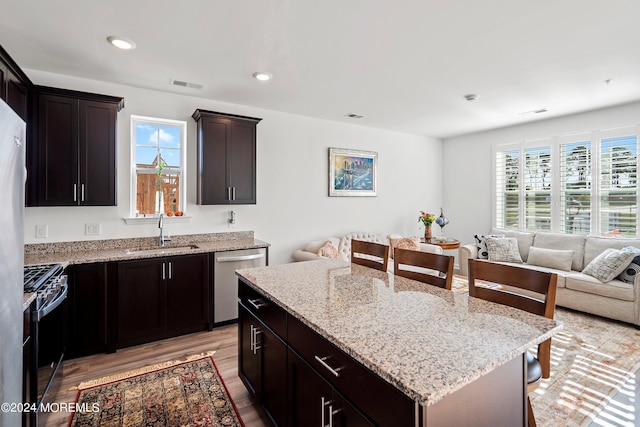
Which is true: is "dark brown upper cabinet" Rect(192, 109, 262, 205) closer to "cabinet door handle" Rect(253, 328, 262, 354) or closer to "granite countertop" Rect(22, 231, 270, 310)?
"granite countertop" Rect(22, 231, 270, 310)

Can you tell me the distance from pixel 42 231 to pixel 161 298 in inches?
52.0

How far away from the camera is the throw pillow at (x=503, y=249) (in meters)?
4.80

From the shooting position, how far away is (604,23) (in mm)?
2293

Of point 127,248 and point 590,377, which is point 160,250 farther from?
point 590,377

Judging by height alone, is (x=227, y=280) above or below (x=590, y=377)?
above

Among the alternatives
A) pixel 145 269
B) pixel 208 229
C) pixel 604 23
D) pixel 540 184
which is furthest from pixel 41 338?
pixel 540 184

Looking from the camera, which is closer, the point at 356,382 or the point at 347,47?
the point at 356,382

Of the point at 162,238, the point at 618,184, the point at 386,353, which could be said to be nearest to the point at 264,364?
the point at 386,353

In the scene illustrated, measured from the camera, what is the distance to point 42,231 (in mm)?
3123

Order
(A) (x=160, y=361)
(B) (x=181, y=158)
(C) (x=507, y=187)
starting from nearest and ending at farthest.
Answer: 1. (A) (x=160, y=361)
2. (B) (x=181, y=158)
3. (C) (x=507, y=187)

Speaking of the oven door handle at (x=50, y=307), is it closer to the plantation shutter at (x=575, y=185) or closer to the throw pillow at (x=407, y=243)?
the throw pillow at (x=407, y=243)

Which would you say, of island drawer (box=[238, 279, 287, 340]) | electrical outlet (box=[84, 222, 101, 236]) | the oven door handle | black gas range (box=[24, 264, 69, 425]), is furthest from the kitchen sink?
island drawer (box=[238, 279, 287, 340])

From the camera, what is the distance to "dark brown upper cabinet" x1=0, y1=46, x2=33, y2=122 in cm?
235

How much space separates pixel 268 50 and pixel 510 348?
267 cm
